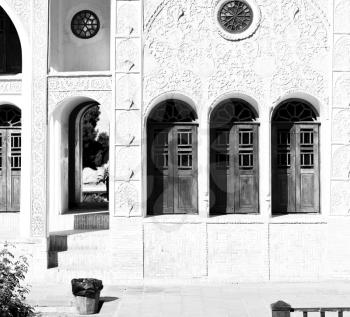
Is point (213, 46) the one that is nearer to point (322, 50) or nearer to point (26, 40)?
point (322, 50)

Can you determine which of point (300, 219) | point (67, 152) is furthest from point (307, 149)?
point (67, 152)

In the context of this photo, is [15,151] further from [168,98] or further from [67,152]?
[168,98]

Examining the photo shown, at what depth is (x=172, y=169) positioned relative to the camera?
36.2 feet

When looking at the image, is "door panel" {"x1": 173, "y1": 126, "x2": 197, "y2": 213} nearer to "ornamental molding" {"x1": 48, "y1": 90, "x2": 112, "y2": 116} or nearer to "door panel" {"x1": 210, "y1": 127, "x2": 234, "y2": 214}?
"door panel" {"x1": 210, "y1": 127, "x2": 234, "y2": 214}

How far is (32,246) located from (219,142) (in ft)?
11.9

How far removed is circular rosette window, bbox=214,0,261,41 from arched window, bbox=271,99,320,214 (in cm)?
144

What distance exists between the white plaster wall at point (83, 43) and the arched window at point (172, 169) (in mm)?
2353

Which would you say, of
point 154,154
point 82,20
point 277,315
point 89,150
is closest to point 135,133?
point 154,154

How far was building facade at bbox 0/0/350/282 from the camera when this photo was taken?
10.7 metres

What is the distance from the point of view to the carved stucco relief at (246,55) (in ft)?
35.2

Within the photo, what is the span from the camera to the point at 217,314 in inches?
346

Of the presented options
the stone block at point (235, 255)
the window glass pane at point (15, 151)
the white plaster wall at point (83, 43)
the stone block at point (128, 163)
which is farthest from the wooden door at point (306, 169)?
the window glass pane at point (15, 151)

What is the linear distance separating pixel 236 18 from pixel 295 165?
2691 mm

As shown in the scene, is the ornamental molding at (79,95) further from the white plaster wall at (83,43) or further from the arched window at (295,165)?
the arched window at (295,165)
